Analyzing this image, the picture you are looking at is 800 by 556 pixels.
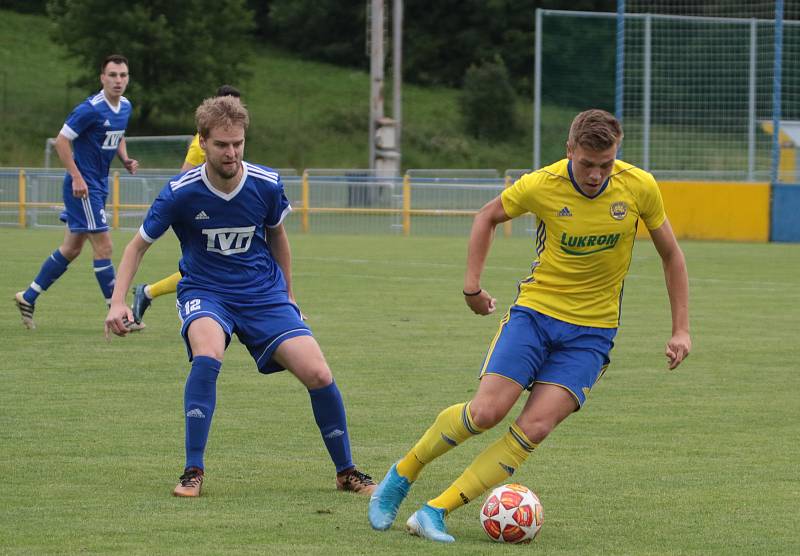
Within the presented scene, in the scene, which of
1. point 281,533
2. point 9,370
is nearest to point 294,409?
point 9,370

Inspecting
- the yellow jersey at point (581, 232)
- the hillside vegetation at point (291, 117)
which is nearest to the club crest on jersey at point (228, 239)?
the yellow jersey at point (581, 232)

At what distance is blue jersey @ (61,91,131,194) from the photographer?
37.3 feet

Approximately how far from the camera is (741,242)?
2384cm

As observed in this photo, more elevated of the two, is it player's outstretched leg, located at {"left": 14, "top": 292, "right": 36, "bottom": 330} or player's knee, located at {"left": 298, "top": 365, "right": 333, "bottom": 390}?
player's knee, located at {"left": 298, "top": 365, "right": 333, "bottom": 390}

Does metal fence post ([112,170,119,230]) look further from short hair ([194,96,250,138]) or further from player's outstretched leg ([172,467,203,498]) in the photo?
player's outstretched leg ([172,467,203,498])

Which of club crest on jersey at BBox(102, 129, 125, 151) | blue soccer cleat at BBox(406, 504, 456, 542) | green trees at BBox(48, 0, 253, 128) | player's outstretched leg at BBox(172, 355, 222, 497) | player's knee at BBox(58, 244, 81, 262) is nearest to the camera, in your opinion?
blue soccer cleat at BBox(406, 504, 456, 542)

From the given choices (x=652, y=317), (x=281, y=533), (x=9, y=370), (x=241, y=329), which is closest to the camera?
(x=281, y=533)

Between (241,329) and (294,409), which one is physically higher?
(241,329)

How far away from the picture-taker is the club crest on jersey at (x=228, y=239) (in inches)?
239

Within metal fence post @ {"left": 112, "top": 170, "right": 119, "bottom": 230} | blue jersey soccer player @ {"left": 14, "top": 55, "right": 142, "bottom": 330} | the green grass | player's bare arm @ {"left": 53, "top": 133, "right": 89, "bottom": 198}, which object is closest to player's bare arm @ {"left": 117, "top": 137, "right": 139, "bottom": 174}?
blue jersey soccer player @ {"left": 14, "top": 55, "right": 142, "bottom": 330}

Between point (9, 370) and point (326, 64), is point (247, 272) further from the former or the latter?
point (326, 64)

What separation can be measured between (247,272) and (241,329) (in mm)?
255

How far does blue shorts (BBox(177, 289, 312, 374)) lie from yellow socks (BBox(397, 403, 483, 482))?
3.07ft

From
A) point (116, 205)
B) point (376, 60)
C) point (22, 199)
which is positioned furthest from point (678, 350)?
point (376, 60)
